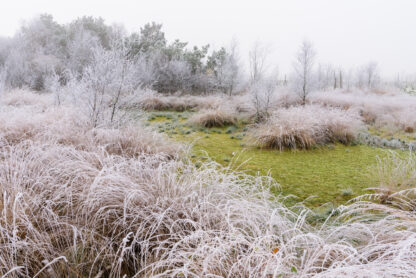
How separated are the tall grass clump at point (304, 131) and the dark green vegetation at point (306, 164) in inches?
8.9

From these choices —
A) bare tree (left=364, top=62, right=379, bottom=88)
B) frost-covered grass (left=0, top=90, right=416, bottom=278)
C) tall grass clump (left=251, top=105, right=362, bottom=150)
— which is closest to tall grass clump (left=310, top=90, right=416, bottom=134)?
tall grass clump (left=251, top=105, right=362, bottom=150)

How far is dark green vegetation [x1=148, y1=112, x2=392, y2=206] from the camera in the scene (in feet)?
9.56

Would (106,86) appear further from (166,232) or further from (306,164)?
(306,164)

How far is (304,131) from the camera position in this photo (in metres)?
4.96

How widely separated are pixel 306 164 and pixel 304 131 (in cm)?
119

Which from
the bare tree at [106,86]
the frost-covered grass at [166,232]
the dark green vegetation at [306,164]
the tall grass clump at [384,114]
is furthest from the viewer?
the tall grass clump at [384,114]

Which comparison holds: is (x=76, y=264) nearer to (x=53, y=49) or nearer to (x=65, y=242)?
(x=65, y=242)

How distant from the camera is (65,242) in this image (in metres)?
1.63

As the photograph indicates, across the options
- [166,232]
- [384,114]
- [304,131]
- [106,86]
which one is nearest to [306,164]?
[304,131]

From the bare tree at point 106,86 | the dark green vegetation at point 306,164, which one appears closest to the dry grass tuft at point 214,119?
the dark green vegetation at point 306,164

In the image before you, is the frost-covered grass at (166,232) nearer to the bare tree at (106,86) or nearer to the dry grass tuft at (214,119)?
the bare tree at (106,86)

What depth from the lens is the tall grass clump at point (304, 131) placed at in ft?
15.8

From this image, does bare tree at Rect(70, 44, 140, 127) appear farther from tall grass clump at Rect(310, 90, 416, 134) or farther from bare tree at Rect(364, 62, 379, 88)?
bare tree at Rect(364, 62, 379, 88)

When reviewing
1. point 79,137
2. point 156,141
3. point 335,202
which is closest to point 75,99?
point 79,137
